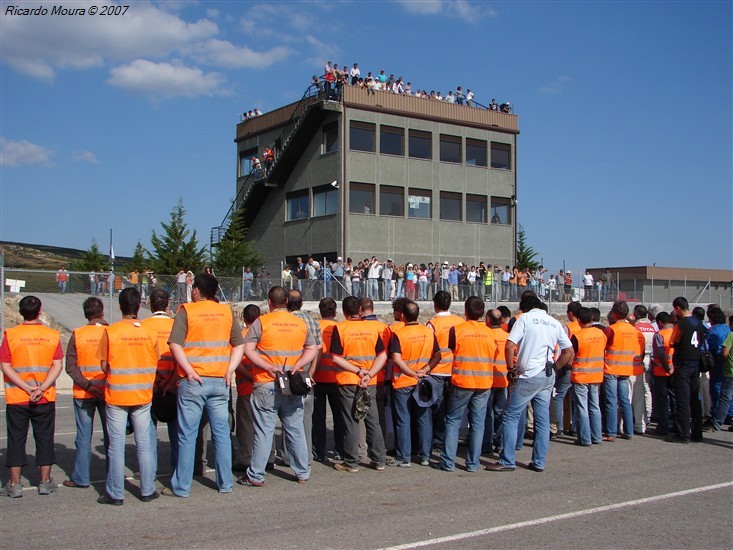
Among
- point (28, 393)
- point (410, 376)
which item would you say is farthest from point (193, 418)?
point (410, 376)

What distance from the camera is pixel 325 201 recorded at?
1414 inches

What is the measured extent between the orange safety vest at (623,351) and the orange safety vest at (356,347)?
160 inches

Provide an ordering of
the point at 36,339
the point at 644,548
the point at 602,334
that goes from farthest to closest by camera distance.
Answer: the point at 602,334, the point at 36,339, the point at 644,548

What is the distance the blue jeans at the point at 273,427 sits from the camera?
24.3ft

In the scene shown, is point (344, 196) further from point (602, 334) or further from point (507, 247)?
point (602, 334)

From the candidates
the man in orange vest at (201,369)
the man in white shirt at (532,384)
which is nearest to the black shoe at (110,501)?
the man in orange vest at (201,369)

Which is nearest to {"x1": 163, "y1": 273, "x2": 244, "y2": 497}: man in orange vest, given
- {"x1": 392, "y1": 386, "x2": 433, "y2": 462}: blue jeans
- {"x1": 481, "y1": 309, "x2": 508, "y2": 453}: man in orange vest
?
{"x1": 392, "y1": 386, "x2": 433, "y2": 462}: blue jeans

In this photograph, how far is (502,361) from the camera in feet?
30.2

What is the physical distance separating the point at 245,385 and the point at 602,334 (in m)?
5.06

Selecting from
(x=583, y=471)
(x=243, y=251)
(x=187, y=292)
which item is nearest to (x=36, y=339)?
(x=583, y=471)

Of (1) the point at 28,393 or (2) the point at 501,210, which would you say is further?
(2) the point at 501,210

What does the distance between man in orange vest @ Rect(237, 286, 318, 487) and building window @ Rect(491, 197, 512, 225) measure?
32769 millimetres

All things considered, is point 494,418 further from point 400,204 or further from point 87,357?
point 400,204

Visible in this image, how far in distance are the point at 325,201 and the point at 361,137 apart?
12.0ft
